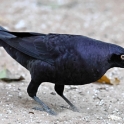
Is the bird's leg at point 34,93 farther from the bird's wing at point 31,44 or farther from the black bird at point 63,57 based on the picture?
the bird's wing at point 31,44

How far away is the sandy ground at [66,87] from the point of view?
4.16m

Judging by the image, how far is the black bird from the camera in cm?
399

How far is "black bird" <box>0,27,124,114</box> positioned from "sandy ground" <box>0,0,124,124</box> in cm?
30

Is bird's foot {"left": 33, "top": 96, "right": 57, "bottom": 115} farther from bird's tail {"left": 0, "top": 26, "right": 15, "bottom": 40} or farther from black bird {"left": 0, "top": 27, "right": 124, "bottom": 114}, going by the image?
bird's tail {"left": 0, "top": 26, "right": 15, "bottom": 40}

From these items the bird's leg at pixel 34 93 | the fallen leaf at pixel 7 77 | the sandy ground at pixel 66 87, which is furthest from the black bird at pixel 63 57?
the fallen leaf at pixel 7 77

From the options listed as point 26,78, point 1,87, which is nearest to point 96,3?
point 26,78

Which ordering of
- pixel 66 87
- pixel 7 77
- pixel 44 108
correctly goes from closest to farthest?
pixel 44 108
pixel 7 77
pixel 66 87

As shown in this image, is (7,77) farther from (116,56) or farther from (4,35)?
(116,56)

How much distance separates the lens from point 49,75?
4125 mm

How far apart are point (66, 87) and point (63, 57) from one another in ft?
4.24

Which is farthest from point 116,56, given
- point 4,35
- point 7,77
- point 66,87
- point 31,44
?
point 7,77

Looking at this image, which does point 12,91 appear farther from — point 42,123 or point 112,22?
point 112,22

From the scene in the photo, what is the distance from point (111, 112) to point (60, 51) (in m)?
0.93

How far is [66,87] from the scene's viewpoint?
5328 mm
